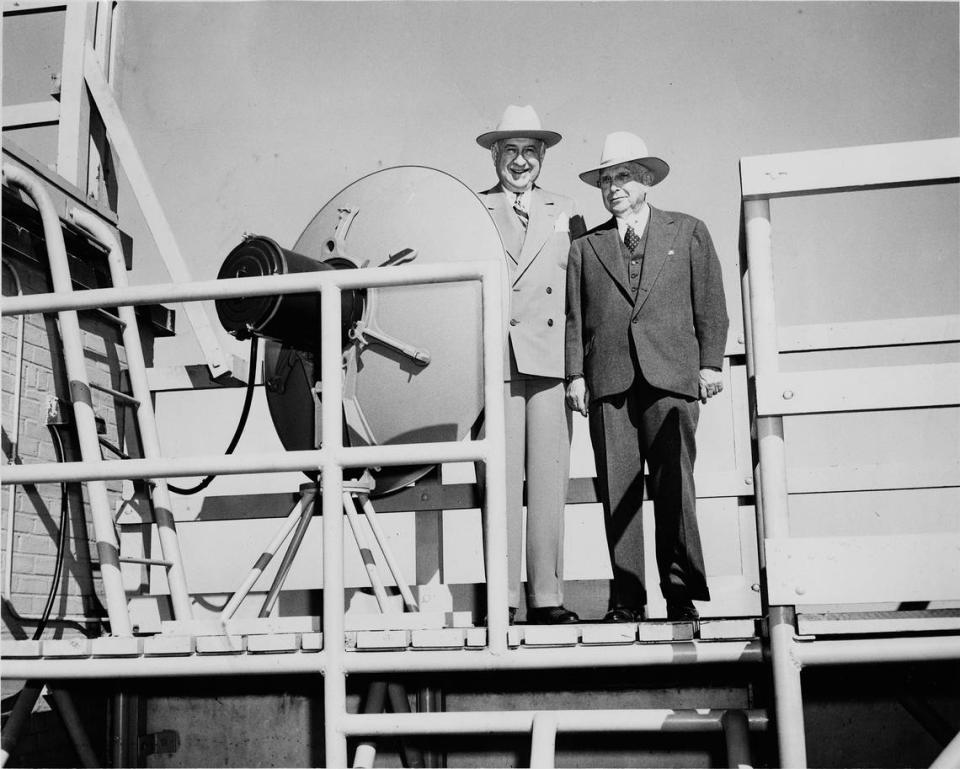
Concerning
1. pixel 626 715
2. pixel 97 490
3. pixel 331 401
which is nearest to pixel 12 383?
pixel 97 490

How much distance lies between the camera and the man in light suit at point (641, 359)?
11.6 feet

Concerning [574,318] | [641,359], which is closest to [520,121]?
[574,318]

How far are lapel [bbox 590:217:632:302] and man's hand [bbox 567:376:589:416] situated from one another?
1.16 feet

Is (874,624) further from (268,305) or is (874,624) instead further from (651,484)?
(268,305)

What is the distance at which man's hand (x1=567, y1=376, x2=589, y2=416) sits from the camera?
375cm

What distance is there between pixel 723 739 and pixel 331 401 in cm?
136

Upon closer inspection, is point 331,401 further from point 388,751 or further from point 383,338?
point 383,338

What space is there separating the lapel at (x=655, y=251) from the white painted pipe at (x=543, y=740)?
1.60 m

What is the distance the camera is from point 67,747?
3342 mm

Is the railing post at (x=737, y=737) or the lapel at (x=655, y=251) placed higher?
the lapel at (x=655, y=251)

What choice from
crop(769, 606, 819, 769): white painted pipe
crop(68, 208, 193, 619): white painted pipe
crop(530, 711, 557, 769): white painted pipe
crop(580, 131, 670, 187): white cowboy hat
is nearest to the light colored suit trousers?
crop(580, 131, 670, 187): white cowboy hat

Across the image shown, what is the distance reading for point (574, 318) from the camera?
3836 mm

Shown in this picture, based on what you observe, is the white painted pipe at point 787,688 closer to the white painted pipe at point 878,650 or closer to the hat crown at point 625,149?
the white painted pipe at point 878,650

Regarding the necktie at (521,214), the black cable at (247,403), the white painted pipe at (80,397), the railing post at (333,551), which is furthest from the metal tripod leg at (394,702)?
the necktie at (521,214)
